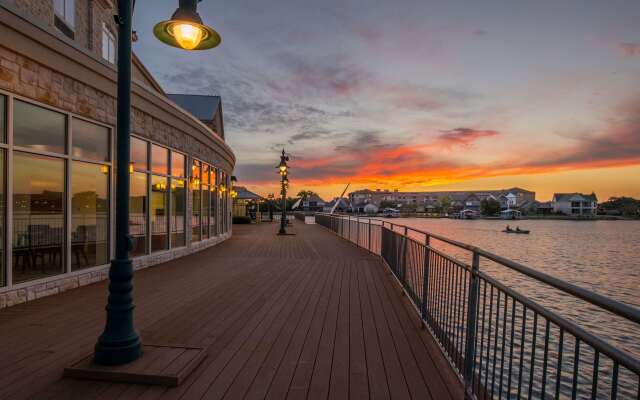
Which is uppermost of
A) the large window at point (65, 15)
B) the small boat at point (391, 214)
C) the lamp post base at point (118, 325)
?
the large window at point (65, 15)

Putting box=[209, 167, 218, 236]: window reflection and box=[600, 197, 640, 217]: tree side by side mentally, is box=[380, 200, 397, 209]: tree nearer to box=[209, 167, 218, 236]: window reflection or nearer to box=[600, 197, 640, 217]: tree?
box=[600, 197, 640, 217]: tree

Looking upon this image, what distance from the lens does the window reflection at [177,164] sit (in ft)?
33.6

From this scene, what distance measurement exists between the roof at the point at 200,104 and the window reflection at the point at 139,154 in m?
12.1

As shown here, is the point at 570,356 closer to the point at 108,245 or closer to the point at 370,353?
the point at 370,353

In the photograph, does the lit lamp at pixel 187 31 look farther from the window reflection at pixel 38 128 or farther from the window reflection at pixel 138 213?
the window reflection at pixel 138 213

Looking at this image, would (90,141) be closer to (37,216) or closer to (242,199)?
(37,216)

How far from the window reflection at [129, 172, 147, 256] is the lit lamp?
5774 mm

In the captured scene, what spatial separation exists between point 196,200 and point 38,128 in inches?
255

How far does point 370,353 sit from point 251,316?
6.23 feet

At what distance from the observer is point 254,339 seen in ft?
13.4

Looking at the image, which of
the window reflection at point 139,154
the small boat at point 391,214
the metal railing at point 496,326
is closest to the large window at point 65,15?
the window reflection at point 139,154

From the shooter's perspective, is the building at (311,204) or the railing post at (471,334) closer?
the railing post at (471,334)

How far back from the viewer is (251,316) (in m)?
4.95

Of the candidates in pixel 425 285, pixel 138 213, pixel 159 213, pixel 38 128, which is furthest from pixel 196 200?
pixel 425 285
